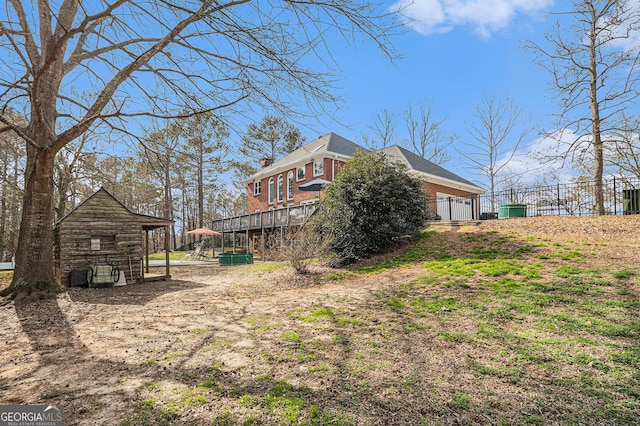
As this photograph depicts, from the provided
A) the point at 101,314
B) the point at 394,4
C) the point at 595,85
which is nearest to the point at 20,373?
the point at 101,314

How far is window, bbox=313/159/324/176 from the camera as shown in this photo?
73.2ft

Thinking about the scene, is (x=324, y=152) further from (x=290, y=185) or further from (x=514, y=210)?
(x=514, y=210)

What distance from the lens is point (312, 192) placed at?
77.0 feet

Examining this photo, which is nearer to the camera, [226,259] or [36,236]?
[36,236]

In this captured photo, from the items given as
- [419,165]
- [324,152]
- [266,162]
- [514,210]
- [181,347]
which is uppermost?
[266,162]

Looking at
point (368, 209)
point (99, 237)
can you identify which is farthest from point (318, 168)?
point (99, 237)

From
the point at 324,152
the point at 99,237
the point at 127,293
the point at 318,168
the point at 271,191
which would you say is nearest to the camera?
the point at 127,293

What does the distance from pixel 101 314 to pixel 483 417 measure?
23.1ft

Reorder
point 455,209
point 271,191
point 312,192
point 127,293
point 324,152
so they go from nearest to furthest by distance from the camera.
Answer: point 127,293 < point 324,152 < point 455,209 < point 312,192 < point 271,191

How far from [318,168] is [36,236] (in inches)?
653

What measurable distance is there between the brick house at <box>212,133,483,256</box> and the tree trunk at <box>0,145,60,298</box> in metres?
10.8

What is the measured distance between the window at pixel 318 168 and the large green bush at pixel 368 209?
32.7 feet

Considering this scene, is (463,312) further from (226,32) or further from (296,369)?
(226,32)

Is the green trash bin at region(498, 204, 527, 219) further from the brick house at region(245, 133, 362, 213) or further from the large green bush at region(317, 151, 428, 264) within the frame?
the brick house at region(245, 133, 362, 213)
